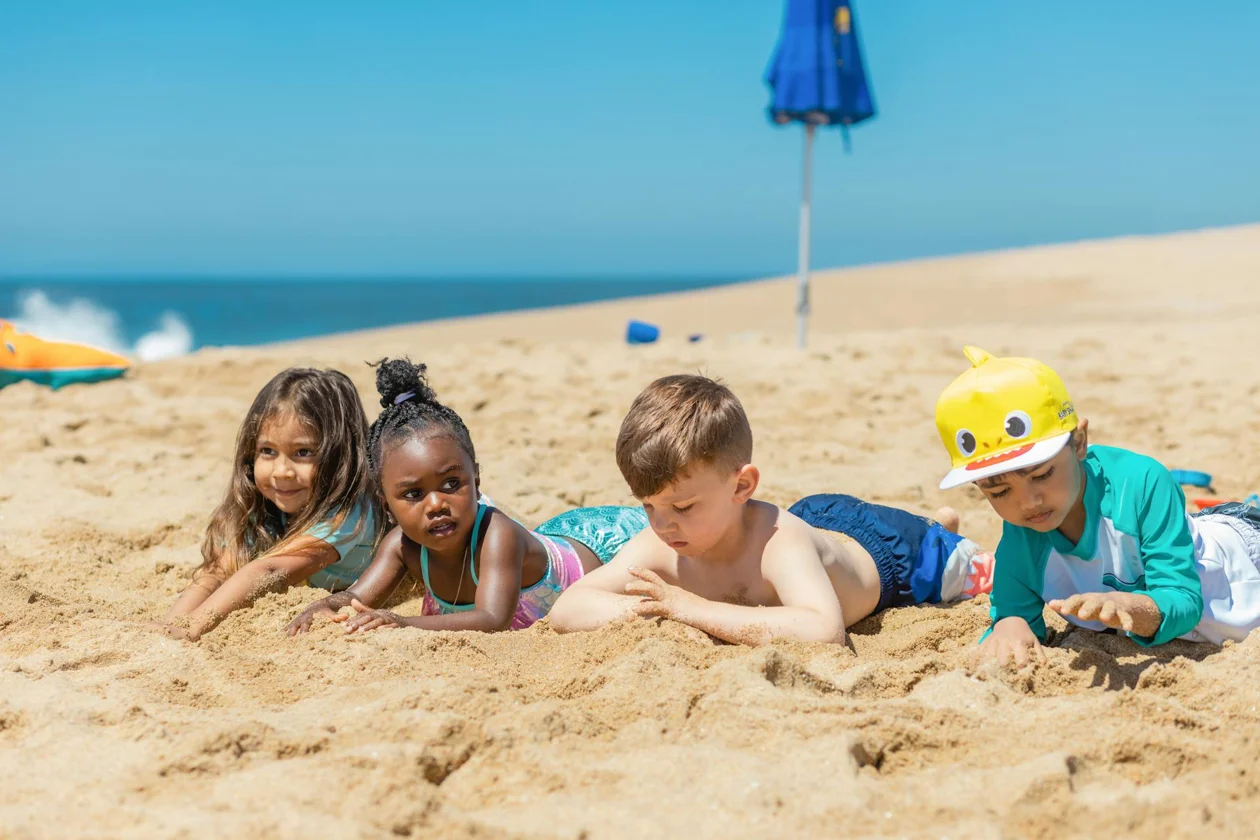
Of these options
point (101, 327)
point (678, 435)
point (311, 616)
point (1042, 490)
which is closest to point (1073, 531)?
point (1042, 490)

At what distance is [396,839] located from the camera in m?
1.63

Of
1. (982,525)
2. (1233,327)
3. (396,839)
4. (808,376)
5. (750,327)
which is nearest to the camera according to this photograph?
(396,839)

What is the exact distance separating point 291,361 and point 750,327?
426 inches

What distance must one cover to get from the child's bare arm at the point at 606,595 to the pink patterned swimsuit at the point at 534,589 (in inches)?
11.0

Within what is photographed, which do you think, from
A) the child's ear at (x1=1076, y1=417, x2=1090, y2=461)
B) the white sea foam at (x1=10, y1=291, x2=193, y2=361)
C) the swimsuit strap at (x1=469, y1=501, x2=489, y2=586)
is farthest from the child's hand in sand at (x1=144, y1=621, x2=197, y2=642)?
the white sea foam at (x1=10, y1=291, x2=193, y2=361)

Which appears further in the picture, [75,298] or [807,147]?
[75,298]

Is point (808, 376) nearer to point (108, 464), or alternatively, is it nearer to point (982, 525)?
point (982, 525)

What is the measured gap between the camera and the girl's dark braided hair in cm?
298

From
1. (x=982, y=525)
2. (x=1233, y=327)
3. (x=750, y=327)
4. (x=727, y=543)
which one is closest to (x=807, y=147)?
(x=1233, y=327)

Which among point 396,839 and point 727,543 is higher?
point 727,543

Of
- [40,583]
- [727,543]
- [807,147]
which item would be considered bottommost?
[40,583]

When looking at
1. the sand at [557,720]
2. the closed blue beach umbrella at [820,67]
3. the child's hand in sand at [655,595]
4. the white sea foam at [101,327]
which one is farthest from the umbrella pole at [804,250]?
the white sea foam at [101,327]

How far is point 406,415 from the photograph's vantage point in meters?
3.03

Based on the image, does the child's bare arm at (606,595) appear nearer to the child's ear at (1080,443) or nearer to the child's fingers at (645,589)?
the child's fingers at (645,589)
